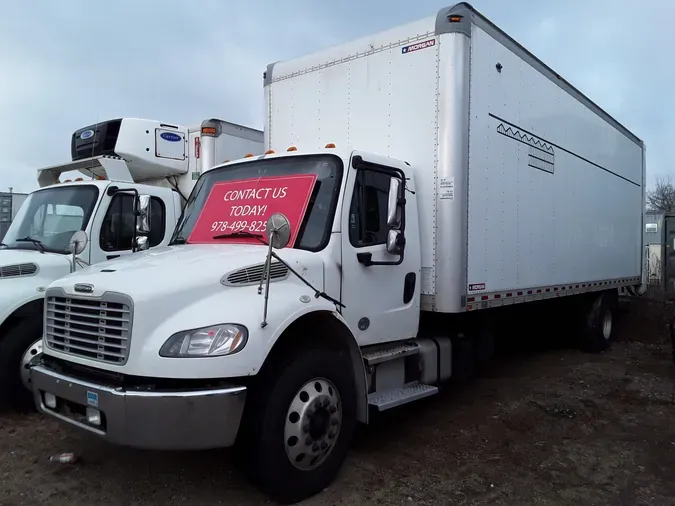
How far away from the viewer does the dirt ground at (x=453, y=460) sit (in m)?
4.04

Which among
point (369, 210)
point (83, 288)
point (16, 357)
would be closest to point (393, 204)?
point (369, 210)

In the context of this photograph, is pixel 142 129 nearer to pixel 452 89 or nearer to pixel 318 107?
pixel 318 107

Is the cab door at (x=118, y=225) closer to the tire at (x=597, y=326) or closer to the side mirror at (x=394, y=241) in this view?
the side mirror at (x=394, y=241)

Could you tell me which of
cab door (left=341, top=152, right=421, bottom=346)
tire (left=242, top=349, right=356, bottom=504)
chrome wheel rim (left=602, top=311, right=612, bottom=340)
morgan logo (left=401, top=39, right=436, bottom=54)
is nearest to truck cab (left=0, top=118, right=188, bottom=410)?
cab door (left=341, top=152, right=421, bottom=346)

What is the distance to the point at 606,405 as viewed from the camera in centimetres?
644

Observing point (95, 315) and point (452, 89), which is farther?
point (452, 89)

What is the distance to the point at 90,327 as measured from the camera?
144 inches

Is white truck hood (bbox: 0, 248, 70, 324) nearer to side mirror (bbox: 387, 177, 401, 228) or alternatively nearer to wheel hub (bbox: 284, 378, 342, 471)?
wheel hub (bbox: 284, 378, 342, 471)

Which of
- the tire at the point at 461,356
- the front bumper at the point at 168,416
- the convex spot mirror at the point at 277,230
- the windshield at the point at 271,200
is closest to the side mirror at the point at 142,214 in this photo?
the windshield at the point at 271,200

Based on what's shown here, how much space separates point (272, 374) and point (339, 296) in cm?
99

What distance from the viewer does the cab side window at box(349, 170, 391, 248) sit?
453cm

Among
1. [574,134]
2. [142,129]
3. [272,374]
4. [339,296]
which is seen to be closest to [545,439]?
[339,296]

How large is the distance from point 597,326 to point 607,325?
2.41 feet

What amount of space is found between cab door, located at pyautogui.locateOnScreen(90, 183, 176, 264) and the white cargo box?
171 cm
